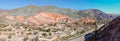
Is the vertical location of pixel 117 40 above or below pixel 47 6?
above

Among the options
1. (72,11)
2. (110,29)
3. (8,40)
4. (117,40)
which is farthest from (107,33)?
(72,11)

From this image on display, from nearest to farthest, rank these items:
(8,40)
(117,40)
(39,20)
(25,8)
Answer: (117,40) < (8,40) < (39,20) < (25,8)

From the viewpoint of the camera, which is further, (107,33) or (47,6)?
(47,6)

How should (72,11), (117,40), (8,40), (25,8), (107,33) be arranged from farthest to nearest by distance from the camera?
(25,8), (72,11), (8,40), (107,33), (117,40)

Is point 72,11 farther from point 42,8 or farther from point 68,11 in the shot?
point 42,8

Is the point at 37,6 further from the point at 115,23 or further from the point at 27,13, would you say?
the point at 115,23

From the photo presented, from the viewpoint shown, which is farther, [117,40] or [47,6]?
[47,6]

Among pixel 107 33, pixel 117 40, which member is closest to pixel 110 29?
pixel 107 33

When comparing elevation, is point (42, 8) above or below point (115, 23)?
below

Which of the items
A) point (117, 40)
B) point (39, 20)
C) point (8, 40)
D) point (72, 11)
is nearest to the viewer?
point (117, 40)
